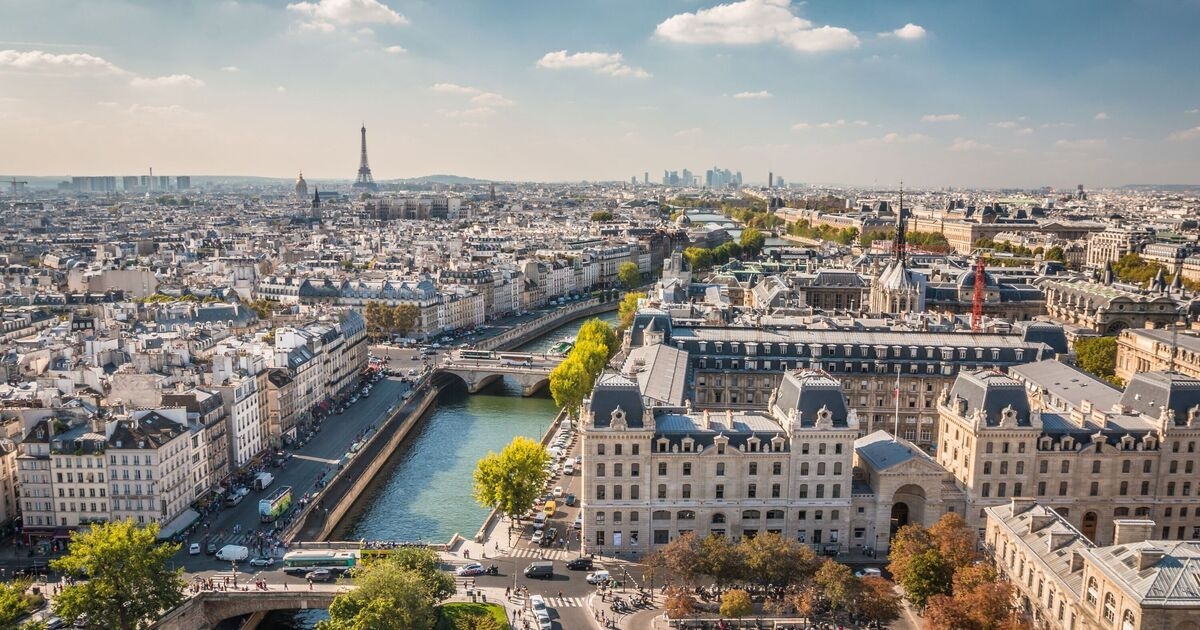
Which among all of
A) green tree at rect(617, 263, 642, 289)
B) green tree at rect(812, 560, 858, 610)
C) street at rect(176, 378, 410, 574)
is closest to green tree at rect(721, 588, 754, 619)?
green tree at rect(812, 560, 858, 610)

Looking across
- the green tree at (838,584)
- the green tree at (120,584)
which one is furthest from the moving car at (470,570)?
the green tree at (838,584)

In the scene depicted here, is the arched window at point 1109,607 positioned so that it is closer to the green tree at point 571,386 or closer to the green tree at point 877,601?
the green tree at point 877,601

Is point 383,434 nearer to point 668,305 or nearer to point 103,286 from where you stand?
point 668,305

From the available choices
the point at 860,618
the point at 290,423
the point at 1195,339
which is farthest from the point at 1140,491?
the point at 290,423

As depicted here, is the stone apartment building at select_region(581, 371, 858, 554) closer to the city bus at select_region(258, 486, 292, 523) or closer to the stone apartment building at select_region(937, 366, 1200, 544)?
the stone apartment building at select_region(937, 366, 1200, 544)

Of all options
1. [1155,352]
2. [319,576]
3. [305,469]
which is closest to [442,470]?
[305,469]
